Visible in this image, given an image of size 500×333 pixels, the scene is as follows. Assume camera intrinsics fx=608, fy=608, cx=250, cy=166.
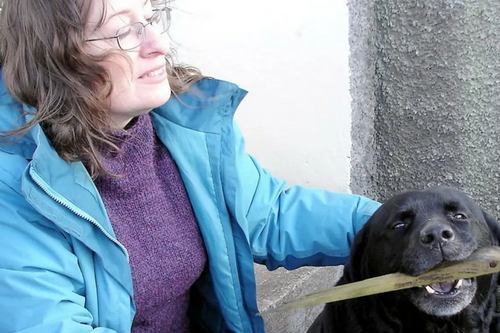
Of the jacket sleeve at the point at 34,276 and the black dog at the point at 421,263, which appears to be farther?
the black dog at the point at 421,263

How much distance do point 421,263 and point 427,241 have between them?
6cm

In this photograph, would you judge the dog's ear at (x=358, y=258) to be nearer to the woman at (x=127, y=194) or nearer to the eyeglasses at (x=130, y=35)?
the woman at (x=127, y=194)

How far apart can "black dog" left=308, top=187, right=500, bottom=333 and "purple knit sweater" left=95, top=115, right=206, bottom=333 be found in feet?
1.70

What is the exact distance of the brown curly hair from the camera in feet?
5.52

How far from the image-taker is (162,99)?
5.80ft

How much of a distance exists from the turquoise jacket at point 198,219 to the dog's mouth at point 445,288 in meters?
0.34

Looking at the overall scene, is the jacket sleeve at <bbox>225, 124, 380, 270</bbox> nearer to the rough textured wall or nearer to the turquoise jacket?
the turquoise jacket

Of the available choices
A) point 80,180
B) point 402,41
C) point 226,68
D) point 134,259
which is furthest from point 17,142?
point 402,41

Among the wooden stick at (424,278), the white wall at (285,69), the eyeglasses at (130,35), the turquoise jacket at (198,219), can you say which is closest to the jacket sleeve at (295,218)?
the turquoise jacket at (198,219)

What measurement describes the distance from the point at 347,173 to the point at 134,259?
1.34m

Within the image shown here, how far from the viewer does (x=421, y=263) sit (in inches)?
65.4

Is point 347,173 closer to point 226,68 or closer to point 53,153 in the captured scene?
point 226,68

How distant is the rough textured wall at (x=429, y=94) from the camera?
9.08 ft

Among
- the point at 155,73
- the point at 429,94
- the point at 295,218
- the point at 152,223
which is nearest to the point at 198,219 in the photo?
the point at 152,223
